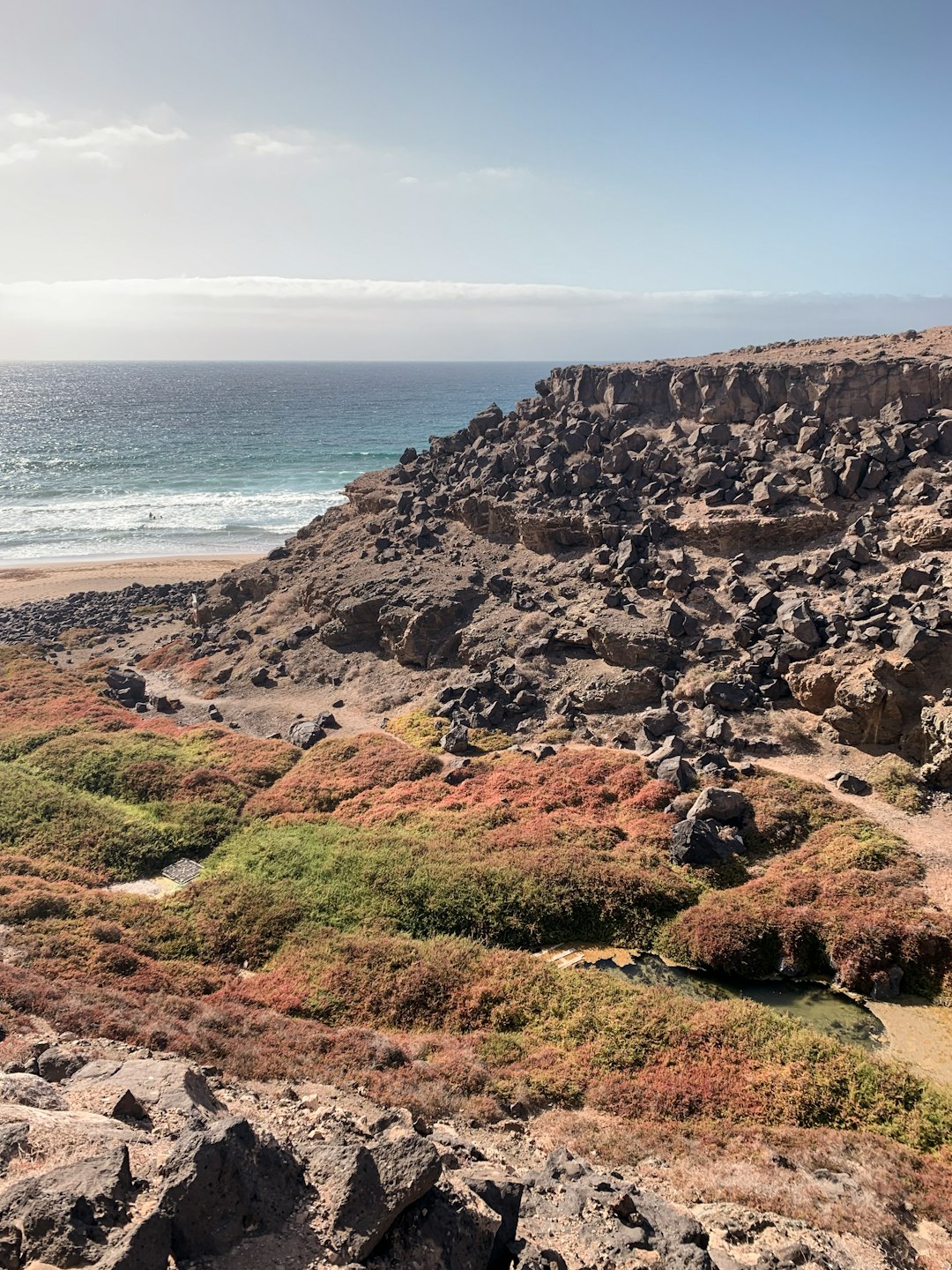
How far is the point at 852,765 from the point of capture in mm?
27281

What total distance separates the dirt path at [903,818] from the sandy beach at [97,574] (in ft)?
207

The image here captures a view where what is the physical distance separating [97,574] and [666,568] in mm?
63083

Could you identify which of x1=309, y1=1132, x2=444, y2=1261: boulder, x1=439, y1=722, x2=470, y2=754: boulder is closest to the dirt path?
x1=439, y1=722, x2=470, y2=754: boulder

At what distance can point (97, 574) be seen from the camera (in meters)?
77.8

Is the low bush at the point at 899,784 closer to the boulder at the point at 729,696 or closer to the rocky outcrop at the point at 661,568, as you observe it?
the rocky outcrop at the point at 661,568

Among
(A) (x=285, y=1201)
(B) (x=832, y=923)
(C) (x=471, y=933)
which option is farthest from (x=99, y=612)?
(A) (x=285, y=1201)

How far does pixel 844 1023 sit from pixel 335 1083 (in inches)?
491

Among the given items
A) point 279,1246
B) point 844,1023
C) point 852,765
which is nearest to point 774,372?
point 852,765

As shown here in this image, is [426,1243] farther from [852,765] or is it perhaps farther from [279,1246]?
[852,765]

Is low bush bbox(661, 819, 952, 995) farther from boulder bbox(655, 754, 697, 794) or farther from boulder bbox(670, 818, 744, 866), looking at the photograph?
boulder bbox(655, 754, 697, 794)

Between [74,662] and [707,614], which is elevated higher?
[707,614]

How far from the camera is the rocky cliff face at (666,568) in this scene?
3095 cm

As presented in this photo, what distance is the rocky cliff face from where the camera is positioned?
1219 inches

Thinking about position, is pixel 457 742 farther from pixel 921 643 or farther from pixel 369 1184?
pixel 369 1184
